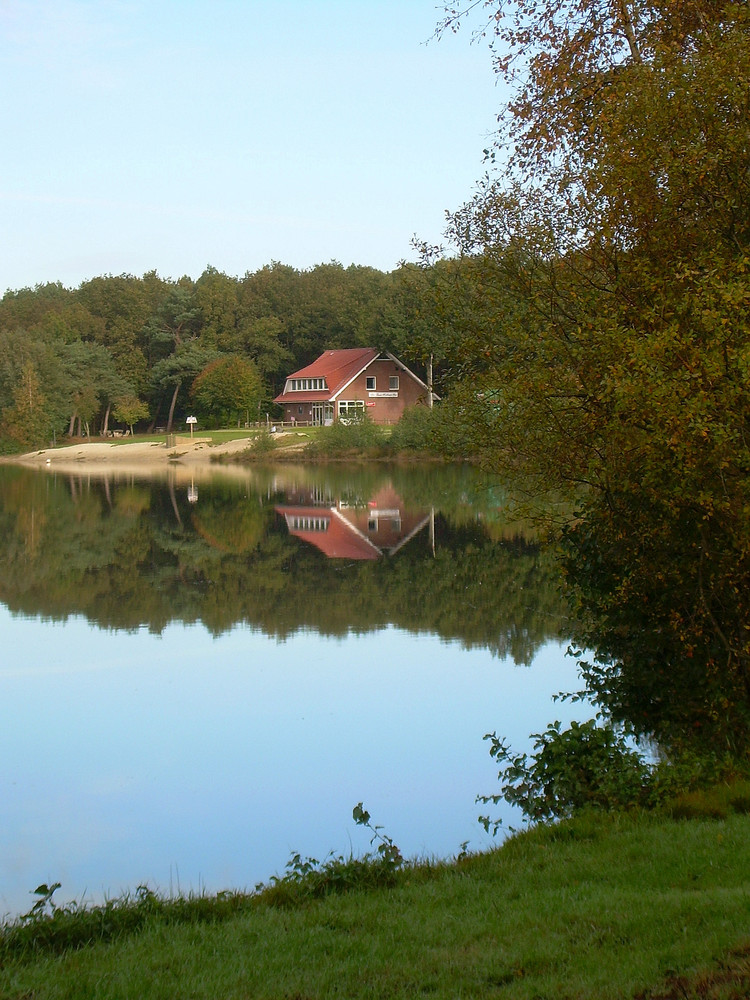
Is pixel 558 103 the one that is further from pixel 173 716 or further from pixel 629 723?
pixel 173 716

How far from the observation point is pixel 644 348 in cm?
727

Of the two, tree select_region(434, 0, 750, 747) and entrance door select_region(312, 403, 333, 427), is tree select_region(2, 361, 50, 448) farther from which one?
tree select_region(434, 0, 750, 747)

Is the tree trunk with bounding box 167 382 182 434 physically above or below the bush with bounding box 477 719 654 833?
above

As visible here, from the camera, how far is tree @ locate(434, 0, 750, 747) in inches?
293

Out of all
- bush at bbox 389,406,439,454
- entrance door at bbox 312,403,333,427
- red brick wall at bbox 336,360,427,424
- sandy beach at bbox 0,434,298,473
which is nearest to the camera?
bush at bbox 389,406,439,454

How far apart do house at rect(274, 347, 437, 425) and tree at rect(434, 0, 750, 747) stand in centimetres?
7190

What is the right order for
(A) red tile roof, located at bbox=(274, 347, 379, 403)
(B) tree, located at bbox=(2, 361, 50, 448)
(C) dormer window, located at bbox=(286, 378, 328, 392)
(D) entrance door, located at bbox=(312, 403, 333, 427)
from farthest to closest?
(C) dormer window, located at bbox=(286, 378, 328, 392) → (D) entrance door, located at bbox=(312, 403, 333, 427) → (A) red tile roof, located at bbox=(274, 347, 379, 403) → (B) tree, located at bbox=(2, 361, 50, 448)

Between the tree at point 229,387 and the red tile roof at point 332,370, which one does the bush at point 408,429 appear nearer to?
the red tile roof at point 332,370

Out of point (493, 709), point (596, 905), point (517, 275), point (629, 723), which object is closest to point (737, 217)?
point (517, 275)

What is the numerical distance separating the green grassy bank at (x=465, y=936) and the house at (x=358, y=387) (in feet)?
251

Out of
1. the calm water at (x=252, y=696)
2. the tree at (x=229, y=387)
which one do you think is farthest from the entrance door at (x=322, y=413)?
the calm water at (x=252, y=696)

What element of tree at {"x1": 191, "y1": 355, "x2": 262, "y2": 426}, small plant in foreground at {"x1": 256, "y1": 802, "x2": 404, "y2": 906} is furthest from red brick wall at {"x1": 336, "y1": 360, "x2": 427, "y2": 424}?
small plant in foreground at {"x1": 256, "y1": 802, "x2": 404, "y2": 906}

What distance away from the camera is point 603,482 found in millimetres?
9195

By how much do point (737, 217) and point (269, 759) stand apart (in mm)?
6707
